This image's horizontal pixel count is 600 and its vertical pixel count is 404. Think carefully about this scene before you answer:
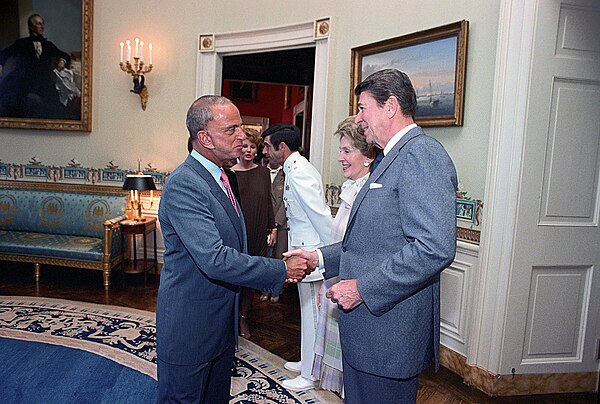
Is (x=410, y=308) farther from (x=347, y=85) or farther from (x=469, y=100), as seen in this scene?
(x=347, y=85)

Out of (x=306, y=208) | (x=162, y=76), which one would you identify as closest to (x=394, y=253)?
(x=306, y=208)

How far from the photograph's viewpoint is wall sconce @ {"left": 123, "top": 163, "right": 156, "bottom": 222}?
17.4ft

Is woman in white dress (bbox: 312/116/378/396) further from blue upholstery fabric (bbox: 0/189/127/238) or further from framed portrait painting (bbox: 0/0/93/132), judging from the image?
framed portrait painting (bbox: 0/0/93/132)

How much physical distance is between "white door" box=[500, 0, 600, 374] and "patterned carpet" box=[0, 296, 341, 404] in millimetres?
1395

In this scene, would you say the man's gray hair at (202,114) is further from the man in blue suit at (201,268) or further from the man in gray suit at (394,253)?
the man in gray suit at (394,253)

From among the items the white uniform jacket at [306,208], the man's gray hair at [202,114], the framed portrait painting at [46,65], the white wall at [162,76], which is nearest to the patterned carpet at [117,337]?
the white uniform jacket at [306,208]

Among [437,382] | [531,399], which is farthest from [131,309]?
[531,399]

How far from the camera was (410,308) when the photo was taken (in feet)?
5.29

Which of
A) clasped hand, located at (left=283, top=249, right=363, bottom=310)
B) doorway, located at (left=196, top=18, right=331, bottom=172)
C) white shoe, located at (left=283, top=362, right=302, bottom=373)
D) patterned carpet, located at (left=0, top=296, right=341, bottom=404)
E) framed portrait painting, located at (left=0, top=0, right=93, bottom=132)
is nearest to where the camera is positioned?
clasped hand, located at (left=283, top=249, right=363, bottom=310)

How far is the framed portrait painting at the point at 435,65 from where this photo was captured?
3.57 m

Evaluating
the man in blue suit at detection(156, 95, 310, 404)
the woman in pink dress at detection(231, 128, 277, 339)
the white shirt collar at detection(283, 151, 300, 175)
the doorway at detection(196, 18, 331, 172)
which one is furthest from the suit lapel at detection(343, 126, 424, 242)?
the doorway at detection(196, 18, 331, 172)

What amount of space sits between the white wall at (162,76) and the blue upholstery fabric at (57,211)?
471 mm

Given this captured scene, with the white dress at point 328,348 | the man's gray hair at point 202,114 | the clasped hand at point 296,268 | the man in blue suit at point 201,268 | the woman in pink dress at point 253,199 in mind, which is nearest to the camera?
the man in blue suit at point 201,268

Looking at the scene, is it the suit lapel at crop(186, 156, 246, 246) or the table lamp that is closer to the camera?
the suit lapel at crop(186, 156, 246, 246)
